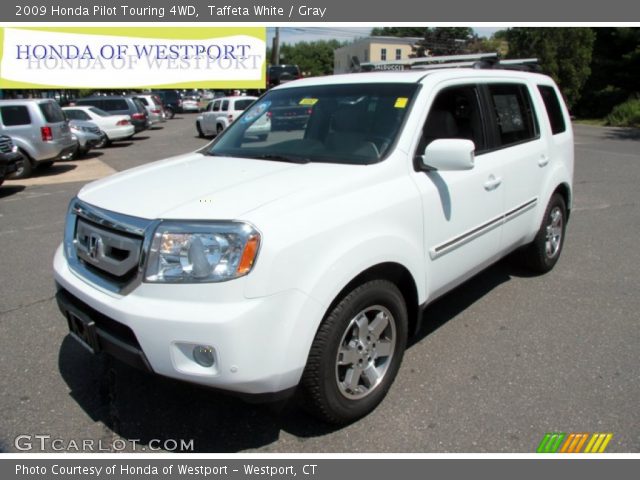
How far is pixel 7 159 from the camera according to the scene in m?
9.70

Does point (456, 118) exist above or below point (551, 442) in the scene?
above

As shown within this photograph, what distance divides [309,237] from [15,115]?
1214cm

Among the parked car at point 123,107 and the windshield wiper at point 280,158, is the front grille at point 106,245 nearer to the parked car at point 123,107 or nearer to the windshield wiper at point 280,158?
the windshield wiper at point 280,158

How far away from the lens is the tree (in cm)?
2961

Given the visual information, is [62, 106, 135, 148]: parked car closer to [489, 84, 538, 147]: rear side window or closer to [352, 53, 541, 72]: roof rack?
[352, 53, 541, 72]: roof rack

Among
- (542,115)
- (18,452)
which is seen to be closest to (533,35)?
(542,115)

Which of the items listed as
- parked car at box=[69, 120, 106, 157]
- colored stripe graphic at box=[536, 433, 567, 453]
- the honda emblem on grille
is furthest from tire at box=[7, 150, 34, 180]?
colored stripe graphic at box=[536, 433, 567, 453]

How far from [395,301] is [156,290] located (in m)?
1.30

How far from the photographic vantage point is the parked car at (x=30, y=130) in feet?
38.7

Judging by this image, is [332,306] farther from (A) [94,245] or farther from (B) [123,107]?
(B) [123,107]

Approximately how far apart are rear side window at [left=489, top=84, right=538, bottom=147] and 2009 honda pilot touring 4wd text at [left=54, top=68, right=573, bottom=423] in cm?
2

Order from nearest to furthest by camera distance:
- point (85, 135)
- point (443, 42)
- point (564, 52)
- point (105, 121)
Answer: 1. point (85, 135)
2. point (105, 121)
3. point (564, 52)
4. point (443, 42)

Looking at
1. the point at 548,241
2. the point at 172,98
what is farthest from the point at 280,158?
the point at 172,98

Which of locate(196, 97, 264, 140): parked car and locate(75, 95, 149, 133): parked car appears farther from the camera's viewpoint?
locate(75, 95, 149, 133): parked car
